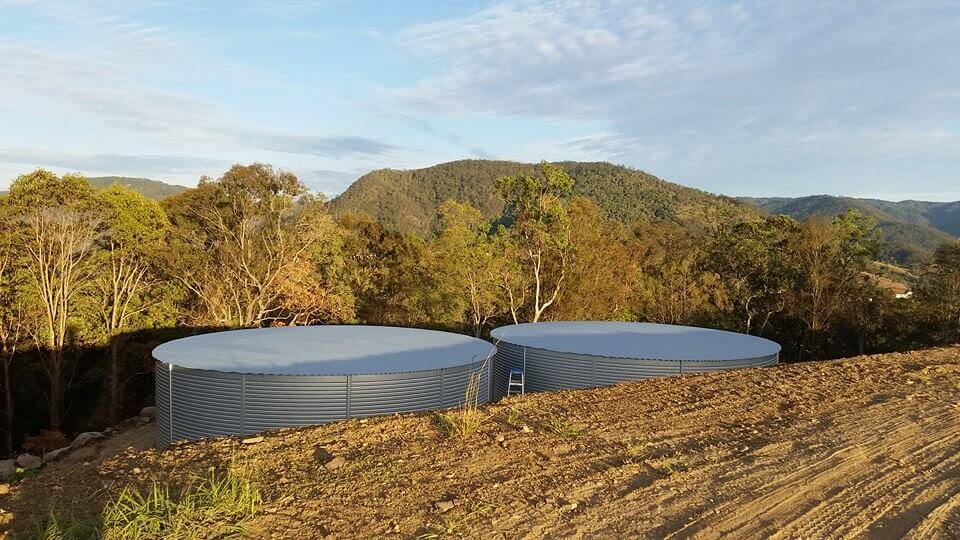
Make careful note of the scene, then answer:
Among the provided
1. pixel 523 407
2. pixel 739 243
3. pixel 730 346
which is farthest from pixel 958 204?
A: pixel 523 407

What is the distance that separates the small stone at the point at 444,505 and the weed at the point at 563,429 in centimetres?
178

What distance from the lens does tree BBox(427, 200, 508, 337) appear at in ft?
84.5

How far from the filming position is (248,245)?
77.2 feet

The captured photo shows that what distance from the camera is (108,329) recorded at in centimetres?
2223

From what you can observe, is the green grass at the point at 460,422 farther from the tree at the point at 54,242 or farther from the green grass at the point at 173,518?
the tree at the point at 54,242

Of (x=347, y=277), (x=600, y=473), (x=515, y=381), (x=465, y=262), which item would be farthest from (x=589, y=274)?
(x=600, y=473)

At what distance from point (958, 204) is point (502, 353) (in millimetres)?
214952

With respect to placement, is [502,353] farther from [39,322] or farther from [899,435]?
[39,322]

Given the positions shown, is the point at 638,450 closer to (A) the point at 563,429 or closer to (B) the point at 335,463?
(A) the point at 563,429

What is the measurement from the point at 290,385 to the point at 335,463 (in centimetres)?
601

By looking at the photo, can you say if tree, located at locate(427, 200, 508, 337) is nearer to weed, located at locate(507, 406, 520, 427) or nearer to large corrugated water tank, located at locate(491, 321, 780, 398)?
large corrugated water tank, located at locate(491, 321, 780, 398)

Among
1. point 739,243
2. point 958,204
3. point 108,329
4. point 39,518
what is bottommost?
point 108,329

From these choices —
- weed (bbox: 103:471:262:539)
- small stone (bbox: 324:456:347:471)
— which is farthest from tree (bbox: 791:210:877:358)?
weed (bbox: 103:471:262:539)

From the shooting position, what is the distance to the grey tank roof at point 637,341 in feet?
45.2
